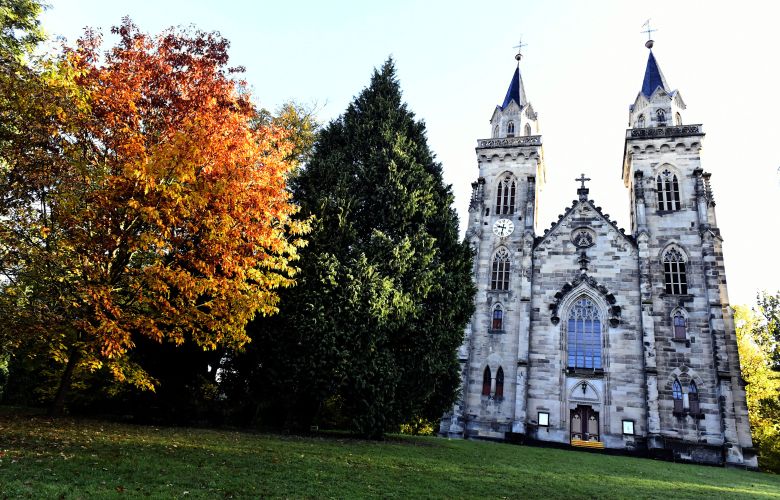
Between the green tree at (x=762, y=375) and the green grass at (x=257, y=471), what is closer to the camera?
the green grass at (x=257, y=471)

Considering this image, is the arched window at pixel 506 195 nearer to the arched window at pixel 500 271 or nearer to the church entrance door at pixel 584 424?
the arched window at pixel 500 271

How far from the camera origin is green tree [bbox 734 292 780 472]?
30406mm

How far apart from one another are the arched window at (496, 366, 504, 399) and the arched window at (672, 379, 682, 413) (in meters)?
9.52

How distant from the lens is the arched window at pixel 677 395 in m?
28.0

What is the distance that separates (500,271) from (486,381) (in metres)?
7.37

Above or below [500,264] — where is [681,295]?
below

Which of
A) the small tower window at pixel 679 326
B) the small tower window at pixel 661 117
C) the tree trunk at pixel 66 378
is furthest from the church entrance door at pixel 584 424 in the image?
the tree trunk at pixel 66 378

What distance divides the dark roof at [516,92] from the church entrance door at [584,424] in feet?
75.3

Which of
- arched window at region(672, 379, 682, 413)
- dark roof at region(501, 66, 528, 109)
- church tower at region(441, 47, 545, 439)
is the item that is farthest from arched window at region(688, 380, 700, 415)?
dark roof at region(501, 66, 528, 109)

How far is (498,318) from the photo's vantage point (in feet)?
107

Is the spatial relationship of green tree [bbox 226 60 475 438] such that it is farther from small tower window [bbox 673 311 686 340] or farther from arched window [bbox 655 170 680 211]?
arched window [bbox 655 170 680 211]

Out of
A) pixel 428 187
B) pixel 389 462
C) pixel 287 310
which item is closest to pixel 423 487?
pixel 389 462

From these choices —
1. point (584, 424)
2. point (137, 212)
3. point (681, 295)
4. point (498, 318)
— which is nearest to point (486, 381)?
point (498, 318)

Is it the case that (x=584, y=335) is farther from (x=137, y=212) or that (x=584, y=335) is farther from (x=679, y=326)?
(x=137, y=212)
